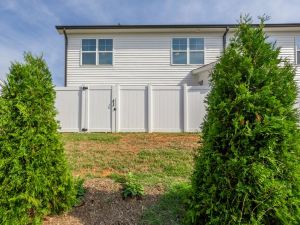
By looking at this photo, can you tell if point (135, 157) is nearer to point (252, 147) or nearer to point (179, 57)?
point (252, 147)

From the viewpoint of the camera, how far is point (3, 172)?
9.65ft

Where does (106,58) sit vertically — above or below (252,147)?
above

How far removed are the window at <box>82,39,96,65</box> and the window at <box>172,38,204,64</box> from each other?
12.7 feet

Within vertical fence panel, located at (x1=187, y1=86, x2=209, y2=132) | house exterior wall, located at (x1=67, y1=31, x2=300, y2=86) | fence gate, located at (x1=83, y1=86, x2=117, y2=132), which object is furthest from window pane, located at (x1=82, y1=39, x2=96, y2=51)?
vertical fence panel, located at (x1=187, y1=86, x2=209, y2=132)

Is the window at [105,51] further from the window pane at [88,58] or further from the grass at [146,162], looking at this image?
the grass at [146,162]

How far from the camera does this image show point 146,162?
236 inches

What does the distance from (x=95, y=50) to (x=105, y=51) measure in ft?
1.56

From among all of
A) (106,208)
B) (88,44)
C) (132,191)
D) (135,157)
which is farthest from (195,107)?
(88,44)

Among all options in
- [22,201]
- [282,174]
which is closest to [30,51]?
[22,201]

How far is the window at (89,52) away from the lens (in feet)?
42.7

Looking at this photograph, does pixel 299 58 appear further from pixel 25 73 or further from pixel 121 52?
pixel 25 73

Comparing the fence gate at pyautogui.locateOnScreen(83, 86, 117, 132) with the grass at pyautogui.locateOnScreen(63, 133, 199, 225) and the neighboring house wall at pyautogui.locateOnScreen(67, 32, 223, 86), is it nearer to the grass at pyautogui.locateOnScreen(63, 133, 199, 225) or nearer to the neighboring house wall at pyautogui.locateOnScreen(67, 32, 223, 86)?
the grass at pyautogui.locateOnScreen(63, 133, 199, 225)

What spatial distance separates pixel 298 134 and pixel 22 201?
2936 millimetres

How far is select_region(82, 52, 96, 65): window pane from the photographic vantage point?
13031 millimetres
